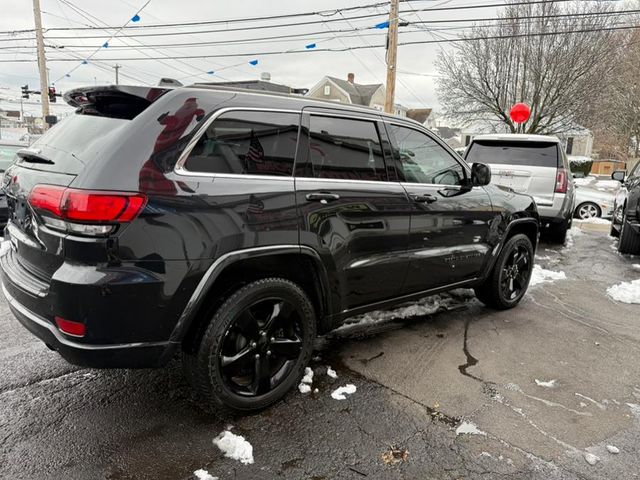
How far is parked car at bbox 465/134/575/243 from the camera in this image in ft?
24.2

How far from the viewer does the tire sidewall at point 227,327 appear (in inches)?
98.0

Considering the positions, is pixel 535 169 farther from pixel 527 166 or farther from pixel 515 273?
pixel 515 273

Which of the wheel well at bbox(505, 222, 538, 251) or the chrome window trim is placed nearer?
the chrome window trim

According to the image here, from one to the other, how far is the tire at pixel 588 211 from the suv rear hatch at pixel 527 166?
5676 mm

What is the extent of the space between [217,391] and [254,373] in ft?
0.89

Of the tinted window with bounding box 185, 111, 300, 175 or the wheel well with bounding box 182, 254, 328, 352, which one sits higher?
the tinted window with bounding box 185, 111, 300, 175

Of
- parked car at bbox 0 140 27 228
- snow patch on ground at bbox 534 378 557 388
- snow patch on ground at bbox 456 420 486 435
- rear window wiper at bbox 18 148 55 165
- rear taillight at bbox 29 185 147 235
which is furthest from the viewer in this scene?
parked car at bbox 0 140 27 228

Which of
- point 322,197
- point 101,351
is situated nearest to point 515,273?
point 322,197

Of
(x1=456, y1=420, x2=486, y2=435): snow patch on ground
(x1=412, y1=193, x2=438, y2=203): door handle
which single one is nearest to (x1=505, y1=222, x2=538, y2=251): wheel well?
(x1=412, y1=193, x2=438, y2=203): door handle

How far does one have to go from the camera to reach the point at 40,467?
7.48 feet

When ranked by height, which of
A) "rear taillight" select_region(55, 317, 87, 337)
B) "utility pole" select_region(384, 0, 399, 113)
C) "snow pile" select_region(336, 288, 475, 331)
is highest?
"utility pole" select_region(384, 0, 399, 113)

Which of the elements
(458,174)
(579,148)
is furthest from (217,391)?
(579,148)

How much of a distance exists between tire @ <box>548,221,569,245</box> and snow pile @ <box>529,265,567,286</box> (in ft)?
7.09

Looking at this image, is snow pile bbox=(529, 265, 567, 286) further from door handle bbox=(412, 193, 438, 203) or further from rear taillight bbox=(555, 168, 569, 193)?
door handle bbox=(412, 193, 438, 203)
